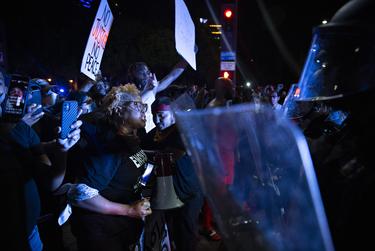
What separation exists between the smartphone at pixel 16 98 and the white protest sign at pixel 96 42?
5.12 ft

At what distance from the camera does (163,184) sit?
3350mm

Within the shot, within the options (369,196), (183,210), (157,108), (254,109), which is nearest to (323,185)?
(369,196)

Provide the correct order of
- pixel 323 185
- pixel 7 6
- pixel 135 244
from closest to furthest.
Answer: pixel 323 185 < pixel 135 244 < pixel 7 6

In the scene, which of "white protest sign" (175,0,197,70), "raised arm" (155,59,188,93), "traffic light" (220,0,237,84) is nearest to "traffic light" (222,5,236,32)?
"traffic light" (220,0,237,84)

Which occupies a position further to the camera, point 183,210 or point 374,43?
point 183,210

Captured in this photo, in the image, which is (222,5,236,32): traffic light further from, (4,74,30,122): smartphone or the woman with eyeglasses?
(4,74,30,122): smartphone

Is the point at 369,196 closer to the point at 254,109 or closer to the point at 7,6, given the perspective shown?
the point at 254,109

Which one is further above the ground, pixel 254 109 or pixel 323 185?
pixel 254 109

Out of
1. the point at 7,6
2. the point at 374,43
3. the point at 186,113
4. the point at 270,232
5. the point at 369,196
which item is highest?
the point at 7,6

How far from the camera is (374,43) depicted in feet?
5.88

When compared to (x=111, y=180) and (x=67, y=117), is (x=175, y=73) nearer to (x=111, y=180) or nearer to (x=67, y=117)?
(x=111, y=180)

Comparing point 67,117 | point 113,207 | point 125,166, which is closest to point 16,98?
point 67,117

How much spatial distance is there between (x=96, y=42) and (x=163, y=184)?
249 cm

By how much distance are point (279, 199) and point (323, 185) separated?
21.4 inches
